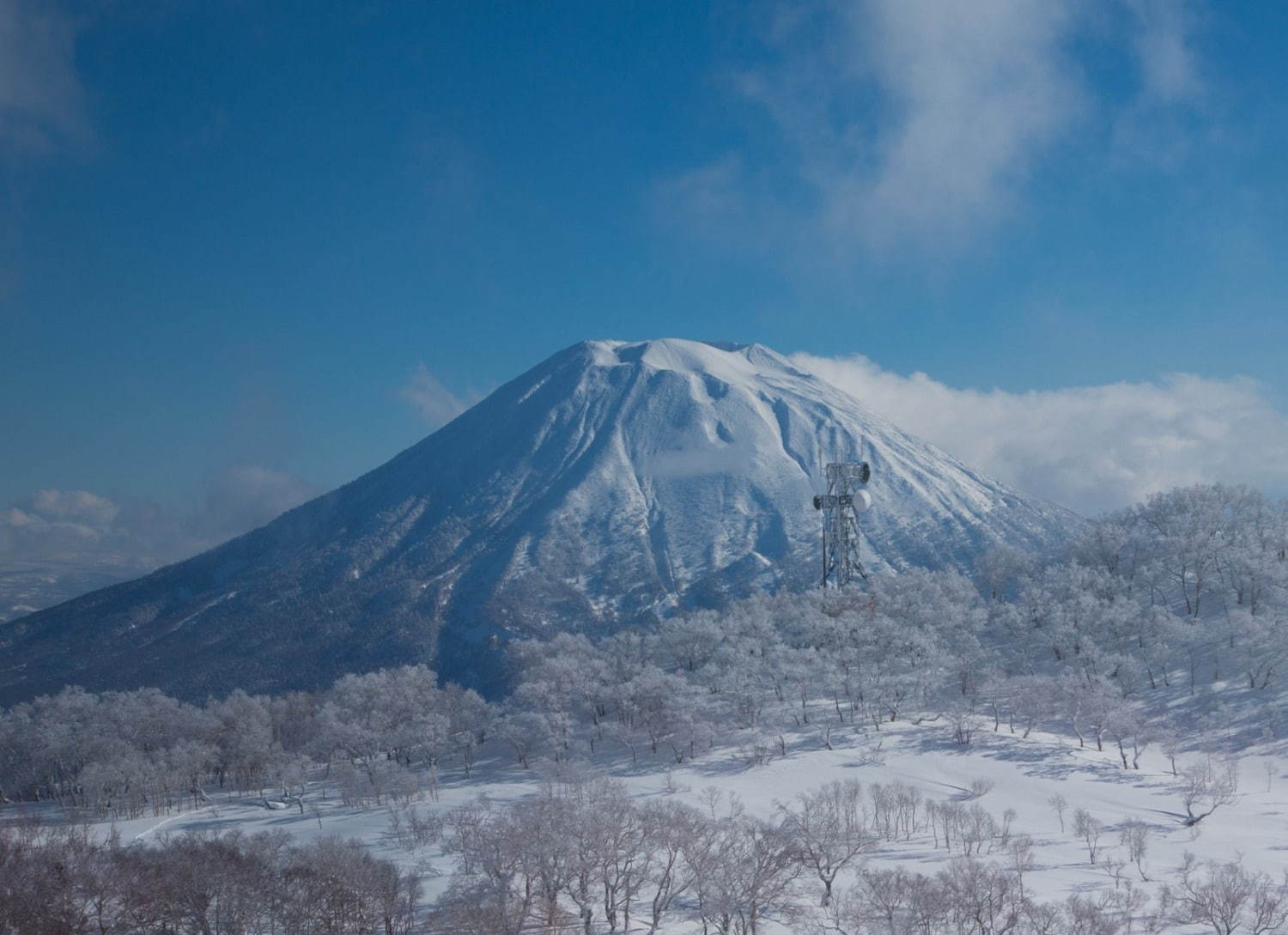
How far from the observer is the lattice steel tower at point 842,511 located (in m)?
93.6

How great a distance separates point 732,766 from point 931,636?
23753mm

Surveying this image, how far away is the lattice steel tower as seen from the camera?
307 feet

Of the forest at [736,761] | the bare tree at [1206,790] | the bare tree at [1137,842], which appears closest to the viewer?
the forest at [736,761]

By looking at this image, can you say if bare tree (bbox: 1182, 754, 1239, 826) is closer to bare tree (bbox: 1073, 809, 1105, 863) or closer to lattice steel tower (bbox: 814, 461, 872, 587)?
bare tree (bbox: 1073, 809, 1105, 863)

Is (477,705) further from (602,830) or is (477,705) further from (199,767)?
(602,830)

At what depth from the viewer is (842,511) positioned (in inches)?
3684

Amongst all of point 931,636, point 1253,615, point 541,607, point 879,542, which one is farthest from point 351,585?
point 1253,615

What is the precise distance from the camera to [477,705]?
253ft

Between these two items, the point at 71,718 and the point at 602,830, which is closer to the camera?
the point at 602,830

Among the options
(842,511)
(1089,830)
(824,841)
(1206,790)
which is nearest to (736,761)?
(1089,830)

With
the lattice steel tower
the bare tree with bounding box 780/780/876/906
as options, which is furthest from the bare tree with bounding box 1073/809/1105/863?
the lattice steel tower

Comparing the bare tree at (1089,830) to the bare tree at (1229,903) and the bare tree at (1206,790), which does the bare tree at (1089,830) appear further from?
the bare tree at (1229,903)

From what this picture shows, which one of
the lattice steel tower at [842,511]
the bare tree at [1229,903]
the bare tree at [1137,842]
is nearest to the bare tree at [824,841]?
the bare tree at [1137,842]

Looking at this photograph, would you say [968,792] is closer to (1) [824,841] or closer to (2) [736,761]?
(2) [736,761]
